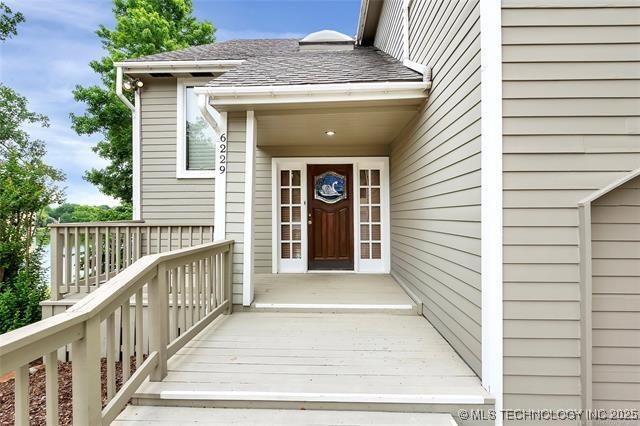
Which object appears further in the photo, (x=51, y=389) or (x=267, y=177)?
(x=267, y=177)

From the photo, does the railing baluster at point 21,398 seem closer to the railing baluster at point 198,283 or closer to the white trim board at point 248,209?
the railing baluster at point 198,283

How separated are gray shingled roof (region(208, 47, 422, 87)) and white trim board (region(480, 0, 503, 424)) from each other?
46.5 inches

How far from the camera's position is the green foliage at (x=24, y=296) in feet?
13.5

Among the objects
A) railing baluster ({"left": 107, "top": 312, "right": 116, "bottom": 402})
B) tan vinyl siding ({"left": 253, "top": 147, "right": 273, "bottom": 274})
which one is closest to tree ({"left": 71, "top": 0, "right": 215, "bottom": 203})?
tan vinyl siding ({"left": 253, "top": 147, "right": 273, "bottom": 274})

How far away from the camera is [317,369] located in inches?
79.7

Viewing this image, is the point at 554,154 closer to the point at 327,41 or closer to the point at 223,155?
the point at 223,155

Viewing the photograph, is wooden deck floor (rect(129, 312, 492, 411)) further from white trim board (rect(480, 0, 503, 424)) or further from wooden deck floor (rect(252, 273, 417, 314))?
wooden deck floor (rect(252, 273, 417, 314))

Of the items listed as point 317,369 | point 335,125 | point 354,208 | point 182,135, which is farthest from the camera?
point 182,135

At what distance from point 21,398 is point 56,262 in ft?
9.11

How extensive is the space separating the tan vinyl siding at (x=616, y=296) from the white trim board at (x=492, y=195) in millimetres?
541

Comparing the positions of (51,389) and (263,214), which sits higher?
(263,214)

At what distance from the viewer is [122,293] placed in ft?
5.19

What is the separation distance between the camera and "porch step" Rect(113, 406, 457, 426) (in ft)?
5.38

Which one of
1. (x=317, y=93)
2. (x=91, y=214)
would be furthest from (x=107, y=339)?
(x=91, y=214)
